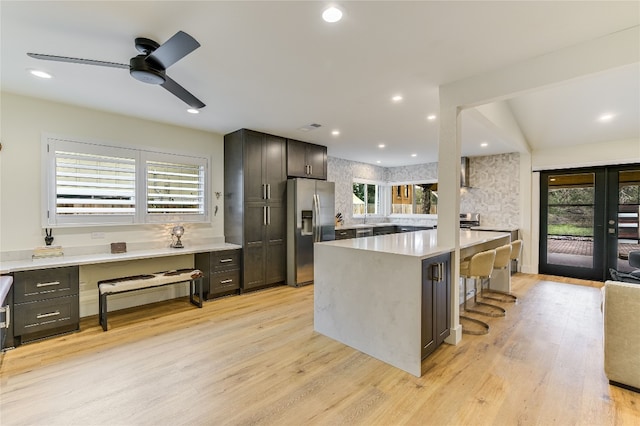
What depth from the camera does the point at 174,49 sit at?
1911mm

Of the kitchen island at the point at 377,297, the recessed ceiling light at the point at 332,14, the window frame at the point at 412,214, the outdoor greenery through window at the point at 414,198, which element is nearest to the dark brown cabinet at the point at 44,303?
the kitchen island at the point at 377,297

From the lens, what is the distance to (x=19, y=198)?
325cm

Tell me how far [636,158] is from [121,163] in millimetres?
7855

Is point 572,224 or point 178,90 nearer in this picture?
point 178,90

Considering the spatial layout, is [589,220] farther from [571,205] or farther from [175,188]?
[175,188]

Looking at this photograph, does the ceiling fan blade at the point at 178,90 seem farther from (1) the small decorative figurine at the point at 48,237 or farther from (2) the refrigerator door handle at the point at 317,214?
(2) the refrigerator door handle at the point at 317,214

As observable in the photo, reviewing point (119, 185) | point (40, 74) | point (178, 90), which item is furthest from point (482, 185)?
point (40, 74)

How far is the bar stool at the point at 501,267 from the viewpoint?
12.6 ft

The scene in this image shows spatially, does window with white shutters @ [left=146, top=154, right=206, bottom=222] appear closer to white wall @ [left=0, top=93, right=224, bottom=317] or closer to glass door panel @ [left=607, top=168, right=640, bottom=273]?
white wall @ [left=0, top=93, right=224, bottom=317]

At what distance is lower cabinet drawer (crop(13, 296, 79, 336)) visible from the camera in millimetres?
2854

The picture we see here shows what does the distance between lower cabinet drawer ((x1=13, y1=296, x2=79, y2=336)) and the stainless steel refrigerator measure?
2890 mm

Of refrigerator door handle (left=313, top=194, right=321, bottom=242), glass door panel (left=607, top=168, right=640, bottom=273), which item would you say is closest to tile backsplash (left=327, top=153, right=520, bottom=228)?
glass door panel (left=607, top=168, right=640, bottom=273)

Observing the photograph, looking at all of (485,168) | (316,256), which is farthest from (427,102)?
(485,168)

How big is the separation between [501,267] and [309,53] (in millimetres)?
3549
